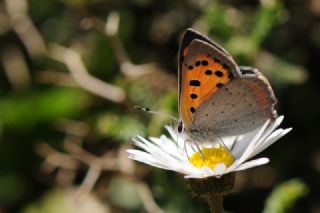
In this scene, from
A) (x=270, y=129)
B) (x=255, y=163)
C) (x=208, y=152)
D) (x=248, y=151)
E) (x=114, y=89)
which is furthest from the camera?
(x=114, y=89)

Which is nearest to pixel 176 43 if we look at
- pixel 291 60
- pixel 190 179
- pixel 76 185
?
pixel 291 60

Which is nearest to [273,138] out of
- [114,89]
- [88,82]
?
[114,89]

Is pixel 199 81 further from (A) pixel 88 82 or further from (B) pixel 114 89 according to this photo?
(A) pixel 88 82

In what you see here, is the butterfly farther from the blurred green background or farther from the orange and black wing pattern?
the blurred green background

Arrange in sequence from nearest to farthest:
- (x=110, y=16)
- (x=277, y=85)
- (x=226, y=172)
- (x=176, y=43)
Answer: (x=226, y=172), (x=277, y=85), (x=110, y=16), (x=176, y=43)

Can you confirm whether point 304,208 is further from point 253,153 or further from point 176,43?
point 253,153

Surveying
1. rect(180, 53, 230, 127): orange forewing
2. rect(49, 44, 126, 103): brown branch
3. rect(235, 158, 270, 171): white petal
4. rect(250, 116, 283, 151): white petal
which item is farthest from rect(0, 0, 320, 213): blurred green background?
rect(235, 158, 270, 171): white petal

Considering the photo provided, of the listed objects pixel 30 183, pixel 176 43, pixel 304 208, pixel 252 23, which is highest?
pixel 252 23

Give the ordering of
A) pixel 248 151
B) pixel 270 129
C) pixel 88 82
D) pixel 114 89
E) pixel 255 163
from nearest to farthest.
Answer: pixel 255 163
pixel 248 151
pixel 270 129
pixel 114 89
pixel 88 82
